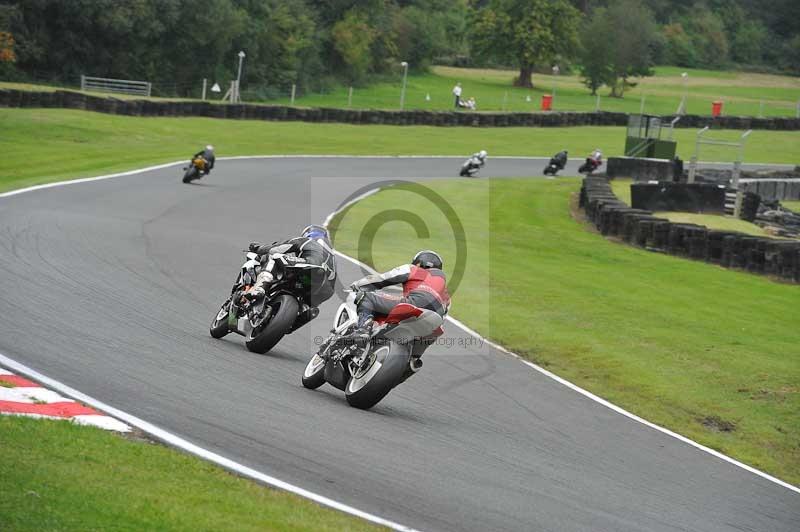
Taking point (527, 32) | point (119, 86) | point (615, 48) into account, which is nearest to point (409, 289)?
point (119, 86)

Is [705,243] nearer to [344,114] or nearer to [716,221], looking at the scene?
[716,221]

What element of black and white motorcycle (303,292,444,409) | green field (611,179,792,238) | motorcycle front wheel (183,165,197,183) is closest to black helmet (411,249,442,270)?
black and white motorcycle (303,292,444,409)

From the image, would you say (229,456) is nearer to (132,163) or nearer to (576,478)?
(576,478)

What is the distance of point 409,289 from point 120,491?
161 inches

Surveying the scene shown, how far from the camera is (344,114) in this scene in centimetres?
4853

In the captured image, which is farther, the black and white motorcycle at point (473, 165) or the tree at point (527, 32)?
the tree at point (527, 32)

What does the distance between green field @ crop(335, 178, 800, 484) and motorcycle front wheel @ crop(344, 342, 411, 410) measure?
10.4 ft

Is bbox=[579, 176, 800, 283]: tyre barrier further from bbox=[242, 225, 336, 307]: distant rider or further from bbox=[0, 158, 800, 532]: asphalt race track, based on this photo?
bbox=[242, 225, 336, 307]: distant rider

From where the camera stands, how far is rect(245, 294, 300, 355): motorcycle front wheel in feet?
36.2

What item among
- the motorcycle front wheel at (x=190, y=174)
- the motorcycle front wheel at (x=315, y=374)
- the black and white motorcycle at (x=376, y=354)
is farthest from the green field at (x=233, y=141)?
the black and white motorcycle at (x=376, y=354)

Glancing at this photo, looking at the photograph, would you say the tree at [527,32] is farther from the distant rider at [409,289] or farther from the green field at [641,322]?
the distant rider at [409,289]

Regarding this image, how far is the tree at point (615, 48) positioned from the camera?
3056 inches

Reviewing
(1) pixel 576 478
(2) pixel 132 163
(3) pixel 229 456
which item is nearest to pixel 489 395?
(1) pixel 576 478

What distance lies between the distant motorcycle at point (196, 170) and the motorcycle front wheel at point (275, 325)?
16625 mm
